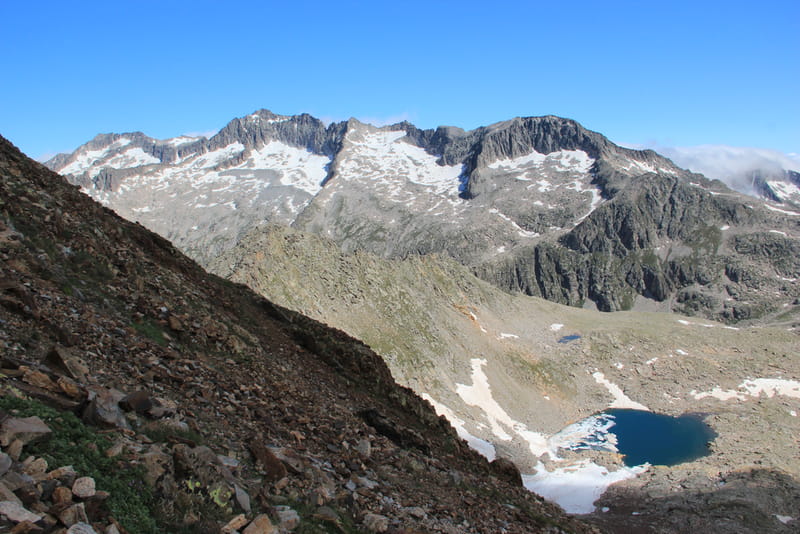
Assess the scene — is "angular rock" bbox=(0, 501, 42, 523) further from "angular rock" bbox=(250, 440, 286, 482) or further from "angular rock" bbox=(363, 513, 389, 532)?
"angular rock" bbox=(363, 513, 389, 532)

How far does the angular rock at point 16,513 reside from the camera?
5359 millimetres

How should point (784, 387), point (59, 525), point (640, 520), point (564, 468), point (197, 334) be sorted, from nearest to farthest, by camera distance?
point (59, 525) < point (197, 334) < point (640, 520) < point (564, 468) < point (784, 387)

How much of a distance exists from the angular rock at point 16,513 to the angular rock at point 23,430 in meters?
1.27

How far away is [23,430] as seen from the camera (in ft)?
22.2

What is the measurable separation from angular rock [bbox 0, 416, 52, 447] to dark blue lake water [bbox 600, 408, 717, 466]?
87174 mm

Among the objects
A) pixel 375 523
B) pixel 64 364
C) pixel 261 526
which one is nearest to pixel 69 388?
pixel 64 364

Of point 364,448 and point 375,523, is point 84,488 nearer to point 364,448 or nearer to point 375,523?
point 375,523

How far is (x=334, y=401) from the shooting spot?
68.1ft

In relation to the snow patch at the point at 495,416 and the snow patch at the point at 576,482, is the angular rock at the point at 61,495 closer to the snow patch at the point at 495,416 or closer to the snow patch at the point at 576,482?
the snow patch at the point at 576,482

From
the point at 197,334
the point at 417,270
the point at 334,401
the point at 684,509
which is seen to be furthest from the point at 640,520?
the point at 417,270

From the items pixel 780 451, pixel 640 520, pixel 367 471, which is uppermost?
pixel 780 451

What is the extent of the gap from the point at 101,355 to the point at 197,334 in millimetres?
5914

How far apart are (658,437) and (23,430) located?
104 metres

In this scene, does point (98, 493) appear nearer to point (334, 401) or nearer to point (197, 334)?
point (197, 334)
